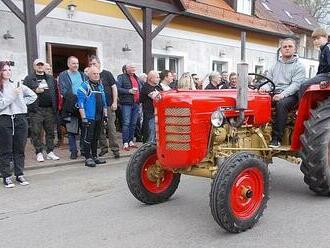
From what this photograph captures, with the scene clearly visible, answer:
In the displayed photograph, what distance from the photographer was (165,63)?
1405cm

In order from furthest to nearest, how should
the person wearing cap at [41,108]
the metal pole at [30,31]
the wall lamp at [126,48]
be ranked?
the wall lamp at [126,48] < the metal pole at [30,31] < the person wearing cap at [41,108]

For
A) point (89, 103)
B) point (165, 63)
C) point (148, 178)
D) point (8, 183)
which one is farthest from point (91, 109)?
point (165, 63)

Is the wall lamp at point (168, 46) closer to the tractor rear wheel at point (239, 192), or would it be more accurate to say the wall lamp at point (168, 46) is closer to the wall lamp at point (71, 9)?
the wall lamp at point (71, 9)

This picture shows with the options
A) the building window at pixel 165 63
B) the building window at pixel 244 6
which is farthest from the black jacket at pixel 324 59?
the building window at pixel 244 6

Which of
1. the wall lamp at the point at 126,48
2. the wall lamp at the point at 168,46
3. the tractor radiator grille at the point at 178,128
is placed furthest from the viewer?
the wall lamp at the point at 168,46

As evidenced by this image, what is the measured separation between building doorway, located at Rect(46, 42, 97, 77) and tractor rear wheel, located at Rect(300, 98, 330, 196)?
7126 millimetres

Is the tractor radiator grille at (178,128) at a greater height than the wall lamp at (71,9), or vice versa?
the wall lamp at (71,9)

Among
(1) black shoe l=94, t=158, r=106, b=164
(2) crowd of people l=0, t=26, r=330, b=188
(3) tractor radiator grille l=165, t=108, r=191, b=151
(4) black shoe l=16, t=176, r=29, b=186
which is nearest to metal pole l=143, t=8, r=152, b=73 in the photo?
(2) crowd of people l=0, t=26, r=330, b=188

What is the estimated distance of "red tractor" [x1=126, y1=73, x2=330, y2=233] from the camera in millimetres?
4172

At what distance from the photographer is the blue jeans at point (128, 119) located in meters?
8.86

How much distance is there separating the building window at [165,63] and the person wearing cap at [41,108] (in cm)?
623

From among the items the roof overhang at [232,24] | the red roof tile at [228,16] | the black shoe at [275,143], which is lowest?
the black shoe at [275,143]

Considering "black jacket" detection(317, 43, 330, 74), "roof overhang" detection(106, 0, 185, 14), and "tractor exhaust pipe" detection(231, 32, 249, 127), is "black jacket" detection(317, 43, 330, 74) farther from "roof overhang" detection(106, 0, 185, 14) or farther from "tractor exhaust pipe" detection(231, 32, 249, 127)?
"roof overhang" detection(106, 0, 185, 14)

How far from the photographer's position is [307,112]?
5.20 m
